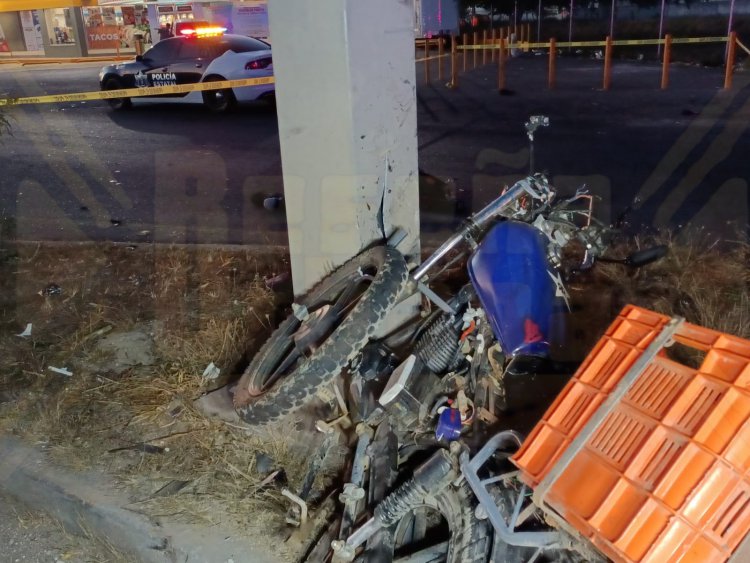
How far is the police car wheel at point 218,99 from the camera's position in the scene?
11727mm

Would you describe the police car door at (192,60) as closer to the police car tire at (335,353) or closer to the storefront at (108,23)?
the police car tire at (335,353)

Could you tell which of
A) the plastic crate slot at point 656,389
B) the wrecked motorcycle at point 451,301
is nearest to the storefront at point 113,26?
the wrecked motorcycle at point 451,301

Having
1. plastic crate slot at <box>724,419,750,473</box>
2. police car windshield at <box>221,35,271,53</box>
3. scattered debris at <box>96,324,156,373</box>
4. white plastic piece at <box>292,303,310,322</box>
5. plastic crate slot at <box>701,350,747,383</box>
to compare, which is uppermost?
police car windshield at <box>221,35,271,53</box>

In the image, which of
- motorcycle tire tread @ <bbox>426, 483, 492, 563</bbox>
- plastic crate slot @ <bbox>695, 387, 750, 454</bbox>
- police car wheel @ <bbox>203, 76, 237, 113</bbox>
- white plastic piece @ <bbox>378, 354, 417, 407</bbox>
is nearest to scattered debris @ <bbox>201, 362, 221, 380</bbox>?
white plastic piece @ <bbox>378, 354, 417, 407</bbox>

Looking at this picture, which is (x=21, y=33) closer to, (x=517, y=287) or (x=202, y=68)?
(x=202, y=68)

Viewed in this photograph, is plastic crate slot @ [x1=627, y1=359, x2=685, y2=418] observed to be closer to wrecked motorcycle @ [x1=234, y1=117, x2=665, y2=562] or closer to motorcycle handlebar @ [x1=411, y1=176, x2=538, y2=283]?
wrecked motorcycle @ [x1=234, y1=117, x2=665, y2=562]

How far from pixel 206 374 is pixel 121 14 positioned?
28257 mm

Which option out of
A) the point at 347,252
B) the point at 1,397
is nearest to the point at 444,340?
the point at 347,252

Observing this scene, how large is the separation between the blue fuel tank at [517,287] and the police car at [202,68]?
9311mm

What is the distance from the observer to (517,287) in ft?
9.43

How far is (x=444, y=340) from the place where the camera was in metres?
2.98

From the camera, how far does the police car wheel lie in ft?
38.5

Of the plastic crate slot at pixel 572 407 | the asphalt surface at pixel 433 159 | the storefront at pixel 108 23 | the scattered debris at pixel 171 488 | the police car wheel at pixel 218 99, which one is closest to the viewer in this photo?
the plastic crate slot at pixel 572 407

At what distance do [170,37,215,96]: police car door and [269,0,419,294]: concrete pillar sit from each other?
9623 millimetres
